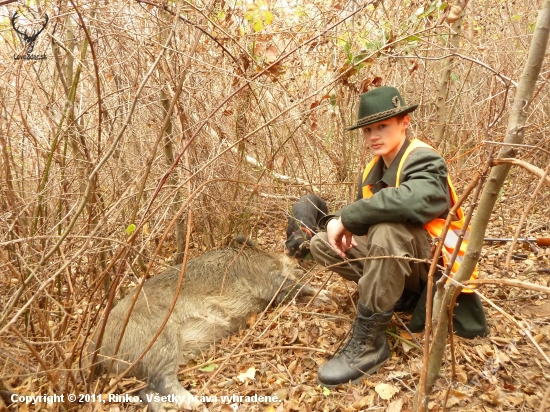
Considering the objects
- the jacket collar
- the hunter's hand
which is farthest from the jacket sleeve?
the hunter's hand

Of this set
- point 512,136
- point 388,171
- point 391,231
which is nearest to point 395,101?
point 388,171

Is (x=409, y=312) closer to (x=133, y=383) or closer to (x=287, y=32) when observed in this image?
(x=133, y=383)

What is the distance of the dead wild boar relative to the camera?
3.19 meters

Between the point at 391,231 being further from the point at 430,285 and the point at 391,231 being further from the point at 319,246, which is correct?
the point at 430,285

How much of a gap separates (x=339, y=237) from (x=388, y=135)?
945 millimetres

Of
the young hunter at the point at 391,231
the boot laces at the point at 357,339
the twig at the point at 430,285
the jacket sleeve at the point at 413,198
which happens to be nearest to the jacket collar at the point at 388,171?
the young hunter at the point at 391,231

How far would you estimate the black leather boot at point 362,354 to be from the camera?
2.80m

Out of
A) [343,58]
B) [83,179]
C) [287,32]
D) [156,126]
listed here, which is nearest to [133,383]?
[83,179]

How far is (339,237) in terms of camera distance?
3.19m

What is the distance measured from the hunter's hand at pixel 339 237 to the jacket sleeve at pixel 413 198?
0.27 metres

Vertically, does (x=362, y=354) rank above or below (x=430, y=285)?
below

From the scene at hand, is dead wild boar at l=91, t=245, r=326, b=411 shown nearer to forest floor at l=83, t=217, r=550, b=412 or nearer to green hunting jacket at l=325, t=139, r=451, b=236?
forest floor at l=83, t=217, r=550, b=412

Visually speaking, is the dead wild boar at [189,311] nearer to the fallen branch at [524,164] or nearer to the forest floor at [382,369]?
the forest floor at [382,369]

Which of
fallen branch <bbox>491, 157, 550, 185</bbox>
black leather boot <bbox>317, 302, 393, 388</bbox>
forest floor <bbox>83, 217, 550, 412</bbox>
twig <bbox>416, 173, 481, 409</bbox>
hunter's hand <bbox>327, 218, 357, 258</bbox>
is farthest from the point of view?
hunter's hand <bbox>327, 218, 357, 258</bbox>
